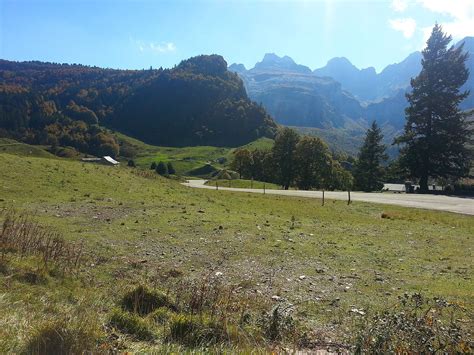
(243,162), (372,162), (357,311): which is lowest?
(357,311)

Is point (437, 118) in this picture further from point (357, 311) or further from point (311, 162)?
point (357, 311)

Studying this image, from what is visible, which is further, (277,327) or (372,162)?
(372,162)

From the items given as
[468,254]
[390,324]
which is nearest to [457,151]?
[468,254]

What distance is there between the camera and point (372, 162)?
85.8 metres

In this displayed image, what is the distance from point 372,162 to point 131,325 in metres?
87.2

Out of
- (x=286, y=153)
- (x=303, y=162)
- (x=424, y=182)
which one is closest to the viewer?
(x=424, y=182)

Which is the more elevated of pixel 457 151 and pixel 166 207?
pixel 457 151

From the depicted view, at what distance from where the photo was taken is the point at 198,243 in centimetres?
1522

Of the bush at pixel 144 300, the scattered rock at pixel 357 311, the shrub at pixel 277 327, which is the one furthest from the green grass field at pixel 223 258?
the shrub at pixel 277 327

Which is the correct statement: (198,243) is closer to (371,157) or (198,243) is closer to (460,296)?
(460,296)

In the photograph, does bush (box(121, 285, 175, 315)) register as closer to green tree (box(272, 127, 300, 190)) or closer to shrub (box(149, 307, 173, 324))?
shrub (box(149, 307, 173, 324))

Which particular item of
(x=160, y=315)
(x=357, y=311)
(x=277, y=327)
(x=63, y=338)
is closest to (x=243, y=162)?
(x=357, y=311)

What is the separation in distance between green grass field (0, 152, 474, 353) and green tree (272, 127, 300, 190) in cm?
6026

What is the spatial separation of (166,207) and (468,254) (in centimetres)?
1810
